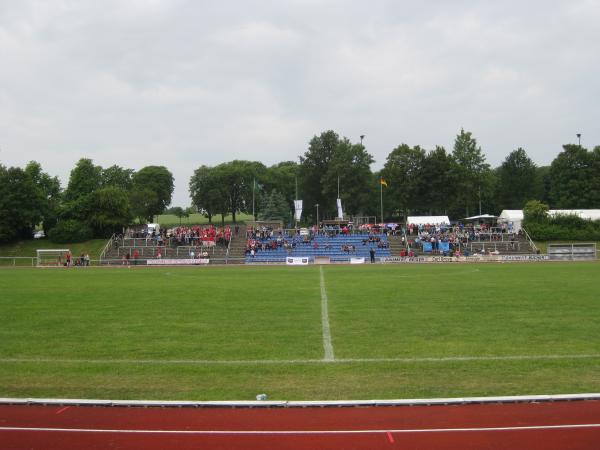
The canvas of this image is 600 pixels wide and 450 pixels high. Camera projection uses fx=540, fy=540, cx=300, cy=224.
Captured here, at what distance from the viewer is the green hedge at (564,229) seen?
54594 millimetres

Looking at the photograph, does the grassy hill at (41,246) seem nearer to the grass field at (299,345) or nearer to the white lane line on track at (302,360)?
the grass field at (299,345)

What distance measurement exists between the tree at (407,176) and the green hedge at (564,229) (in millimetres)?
20845

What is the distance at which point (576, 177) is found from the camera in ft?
279

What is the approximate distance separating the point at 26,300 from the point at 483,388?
15760mm

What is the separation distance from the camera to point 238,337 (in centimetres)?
1141

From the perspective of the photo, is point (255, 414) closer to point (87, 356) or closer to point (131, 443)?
point (131, 443)

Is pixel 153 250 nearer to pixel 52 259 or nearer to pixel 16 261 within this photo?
pixel 52 259

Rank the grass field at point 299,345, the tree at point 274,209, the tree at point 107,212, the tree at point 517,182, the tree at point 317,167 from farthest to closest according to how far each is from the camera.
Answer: the tree at point 517,182 → the tree at point 317,167 → the tree at point 274,209 → the tree at point 107,212 → the grass field at point 299,345

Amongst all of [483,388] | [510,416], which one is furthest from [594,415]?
[483,388]

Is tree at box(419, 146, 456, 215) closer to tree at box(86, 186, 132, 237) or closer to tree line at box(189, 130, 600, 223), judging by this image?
tree line at box(189, 130, 600, 223)

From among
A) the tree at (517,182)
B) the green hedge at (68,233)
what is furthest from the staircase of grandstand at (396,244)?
the tree at (517,182)

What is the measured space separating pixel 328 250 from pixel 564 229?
2528cm

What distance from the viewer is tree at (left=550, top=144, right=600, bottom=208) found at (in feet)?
273

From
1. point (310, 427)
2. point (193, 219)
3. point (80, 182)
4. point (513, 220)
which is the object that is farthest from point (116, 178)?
point (310, 427)
